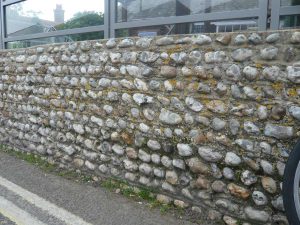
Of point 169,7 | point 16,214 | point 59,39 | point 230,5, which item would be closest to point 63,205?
point 16,214

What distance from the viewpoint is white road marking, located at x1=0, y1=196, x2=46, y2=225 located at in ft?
11.6

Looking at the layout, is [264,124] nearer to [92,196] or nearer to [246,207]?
[246,207]

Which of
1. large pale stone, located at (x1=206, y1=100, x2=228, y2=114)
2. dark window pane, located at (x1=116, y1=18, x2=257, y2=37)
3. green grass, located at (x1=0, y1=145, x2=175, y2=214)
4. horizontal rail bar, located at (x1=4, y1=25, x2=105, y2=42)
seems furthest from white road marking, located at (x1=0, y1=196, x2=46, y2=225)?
horizontal rail bar, located at (x1=4, y1=25, x2=105, y2=42)

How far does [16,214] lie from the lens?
12.1ft

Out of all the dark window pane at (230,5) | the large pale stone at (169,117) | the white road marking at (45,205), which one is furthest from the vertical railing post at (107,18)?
the white road marking at (45,205)

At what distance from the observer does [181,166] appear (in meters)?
3.65

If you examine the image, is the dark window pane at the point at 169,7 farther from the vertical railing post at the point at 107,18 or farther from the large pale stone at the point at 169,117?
the large pale stone at the point at 169,117

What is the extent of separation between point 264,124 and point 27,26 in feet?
18.2

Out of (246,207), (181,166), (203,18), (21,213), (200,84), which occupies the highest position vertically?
(203,18)

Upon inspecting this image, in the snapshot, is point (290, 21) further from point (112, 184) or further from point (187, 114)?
point (112, 184)

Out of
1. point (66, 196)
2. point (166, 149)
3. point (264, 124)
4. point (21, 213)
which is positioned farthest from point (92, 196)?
point (264, 124)

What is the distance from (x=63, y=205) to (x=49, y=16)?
3.81 meters

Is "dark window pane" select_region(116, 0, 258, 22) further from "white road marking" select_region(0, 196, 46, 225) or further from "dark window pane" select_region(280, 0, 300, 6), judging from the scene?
"white road marking" select_region(0, 196, 46, 225)

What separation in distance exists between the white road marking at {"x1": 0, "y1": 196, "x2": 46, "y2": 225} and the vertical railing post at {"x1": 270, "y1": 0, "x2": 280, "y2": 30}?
288 centimetres
